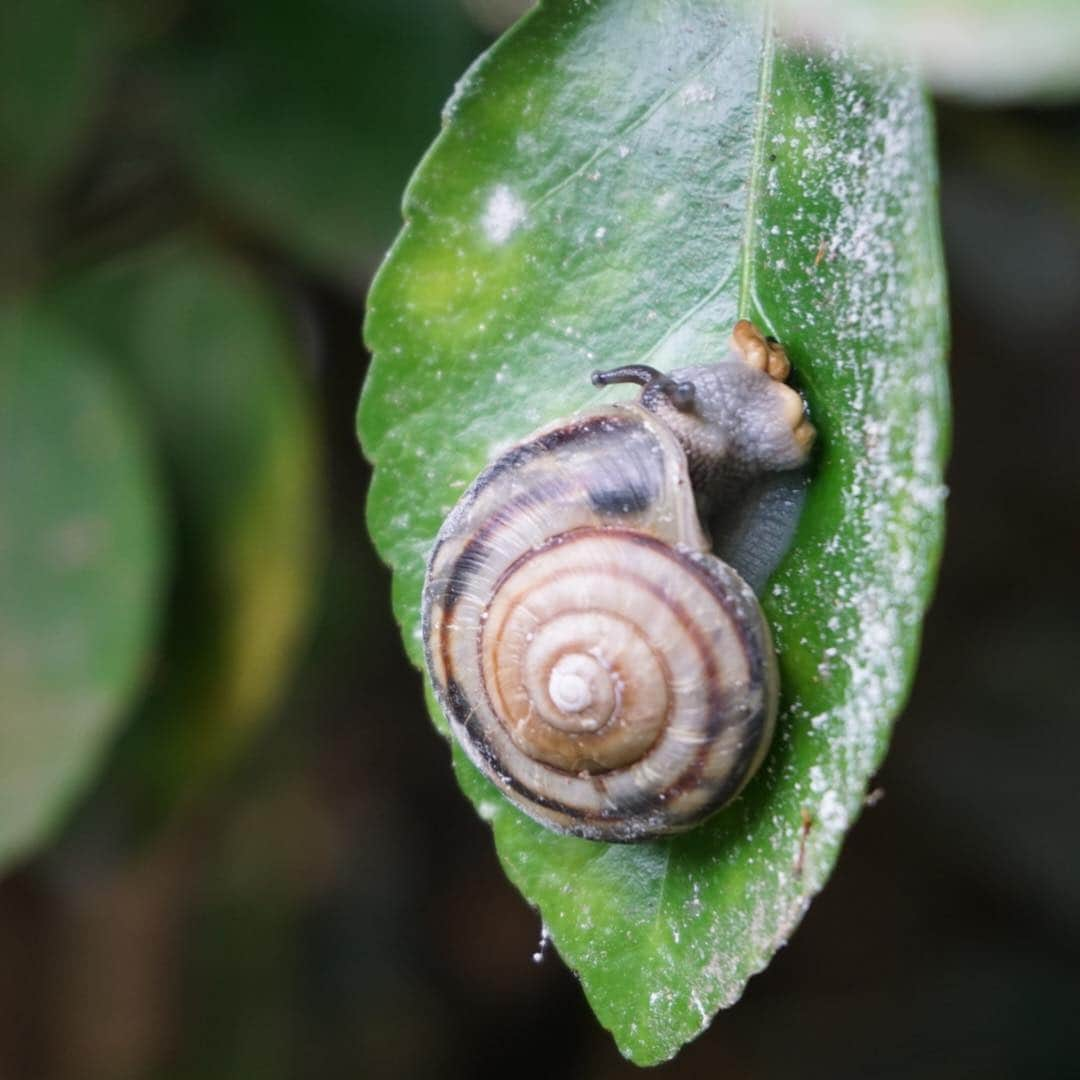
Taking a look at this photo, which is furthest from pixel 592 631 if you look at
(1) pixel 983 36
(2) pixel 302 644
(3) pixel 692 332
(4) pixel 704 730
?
(2) pixel 302 644

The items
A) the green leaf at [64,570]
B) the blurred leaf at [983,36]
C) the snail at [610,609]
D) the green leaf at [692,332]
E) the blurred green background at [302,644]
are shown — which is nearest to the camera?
the blurred leaf at [983,36]

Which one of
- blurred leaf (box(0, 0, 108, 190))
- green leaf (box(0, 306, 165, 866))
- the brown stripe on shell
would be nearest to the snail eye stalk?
the brown stripe on shell

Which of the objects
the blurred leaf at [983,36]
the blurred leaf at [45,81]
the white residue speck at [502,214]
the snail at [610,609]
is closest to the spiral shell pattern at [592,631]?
the snail at [610,609]

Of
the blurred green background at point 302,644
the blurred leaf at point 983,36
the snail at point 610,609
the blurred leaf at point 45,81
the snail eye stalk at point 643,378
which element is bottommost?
the blurred green background at point 302,644

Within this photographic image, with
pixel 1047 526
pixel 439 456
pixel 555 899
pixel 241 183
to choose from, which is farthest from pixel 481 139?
pixel 1047 526

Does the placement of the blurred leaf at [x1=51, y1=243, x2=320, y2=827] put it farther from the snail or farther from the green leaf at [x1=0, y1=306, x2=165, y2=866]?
the snail

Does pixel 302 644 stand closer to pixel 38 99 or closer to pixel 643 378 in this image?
pixel 38 99

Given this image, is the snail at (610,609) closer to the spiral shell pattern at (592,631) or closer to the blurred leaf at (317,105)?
the spiral shell pattern at (592,631)
